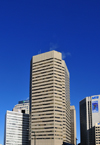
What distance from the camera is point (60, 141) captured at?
192750 millimetres

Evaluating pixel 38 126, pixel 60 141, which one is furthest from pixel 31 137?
pixel 60 141

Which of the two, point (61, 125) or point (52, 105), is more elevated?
point (52, 105)

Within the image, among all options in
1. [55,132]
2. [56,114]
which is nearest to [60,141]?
[55,132]

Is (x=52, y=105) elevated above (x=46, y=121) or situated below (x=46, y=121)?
above

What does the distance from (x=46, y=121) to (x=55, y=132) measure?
39.4ft

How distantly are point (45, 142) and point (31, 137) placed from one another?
14.3 m

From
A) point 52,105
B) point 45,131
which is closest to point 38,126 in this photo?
point 45,131

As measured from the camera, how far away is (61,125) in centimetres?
19862

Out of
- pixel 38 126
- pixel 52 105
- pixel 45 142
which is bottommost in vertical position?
pixel 45 142

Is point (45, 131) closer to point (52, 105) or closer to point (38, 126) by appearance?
point (38, 126)

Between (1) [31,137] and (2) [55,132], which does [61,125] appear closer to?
(2) [55,132]

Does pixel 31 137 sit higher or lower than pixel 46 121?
lower

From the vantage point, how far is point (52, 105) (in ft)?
655

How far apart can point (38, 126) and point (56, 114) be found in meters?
18.3
